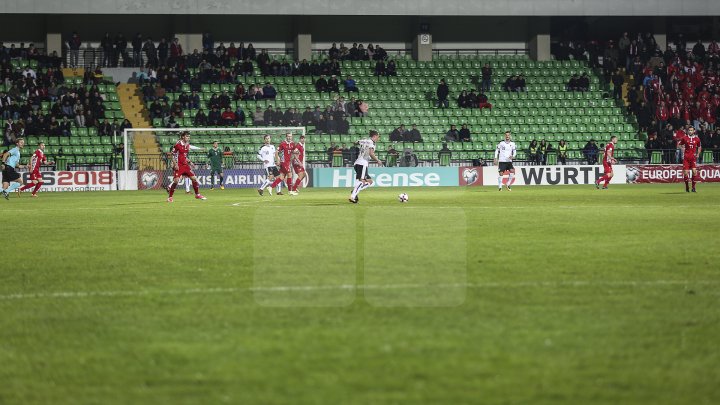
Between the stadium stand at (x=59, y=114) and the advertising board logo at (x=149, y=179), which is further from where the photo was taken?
the stadium stand at (x=59, y=114)

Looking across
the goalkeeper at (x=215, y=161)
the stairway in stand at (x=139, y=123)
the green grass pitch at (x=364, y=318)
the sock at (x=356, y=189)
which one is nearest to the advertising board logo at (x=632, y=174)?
the goalkeeper at (x=215, y=161)

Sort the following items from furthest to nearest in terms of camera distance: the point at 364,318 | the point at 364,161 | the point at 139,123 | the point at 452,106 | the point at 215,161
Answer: the point at 452,106 < the point at 139,123 < the point at 215,161 < the point at 364,161 < the point at 364,318

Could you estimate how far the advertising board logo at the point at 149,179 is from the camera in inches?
1777

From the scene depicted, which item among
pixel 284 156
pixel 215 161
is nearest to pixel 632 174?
pixel 284 156

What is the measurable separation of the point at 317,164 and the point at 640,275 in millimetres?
37057

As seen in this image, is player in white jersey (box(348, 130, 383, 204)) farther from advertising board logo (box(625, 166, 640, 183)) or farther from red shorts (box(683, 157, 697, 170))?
advertising board logo (box(625, 166, 640, 183))

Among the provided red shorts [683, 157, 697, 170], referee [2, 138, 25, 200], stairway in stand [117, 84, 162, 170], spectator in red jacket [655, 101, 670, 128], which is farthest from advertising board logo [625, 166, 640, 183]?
referee [2, 138, 25, 200]

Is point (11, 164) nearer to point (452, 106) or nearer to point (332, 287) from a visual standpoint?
point (452, 106)

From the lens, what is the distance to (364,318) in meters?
7.74

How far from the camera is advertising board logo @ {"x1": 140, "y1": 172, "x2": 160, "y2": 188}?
148 feet

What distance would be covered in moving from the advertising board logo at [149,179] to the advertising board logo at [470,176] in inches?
596

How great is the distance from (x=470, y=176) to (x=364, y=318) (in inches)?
1578

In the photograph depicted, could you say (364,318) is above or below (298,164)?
below

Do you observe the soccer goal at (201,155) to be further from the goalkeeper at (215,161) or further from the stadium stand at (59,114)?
the stadium stand at (59,114)
